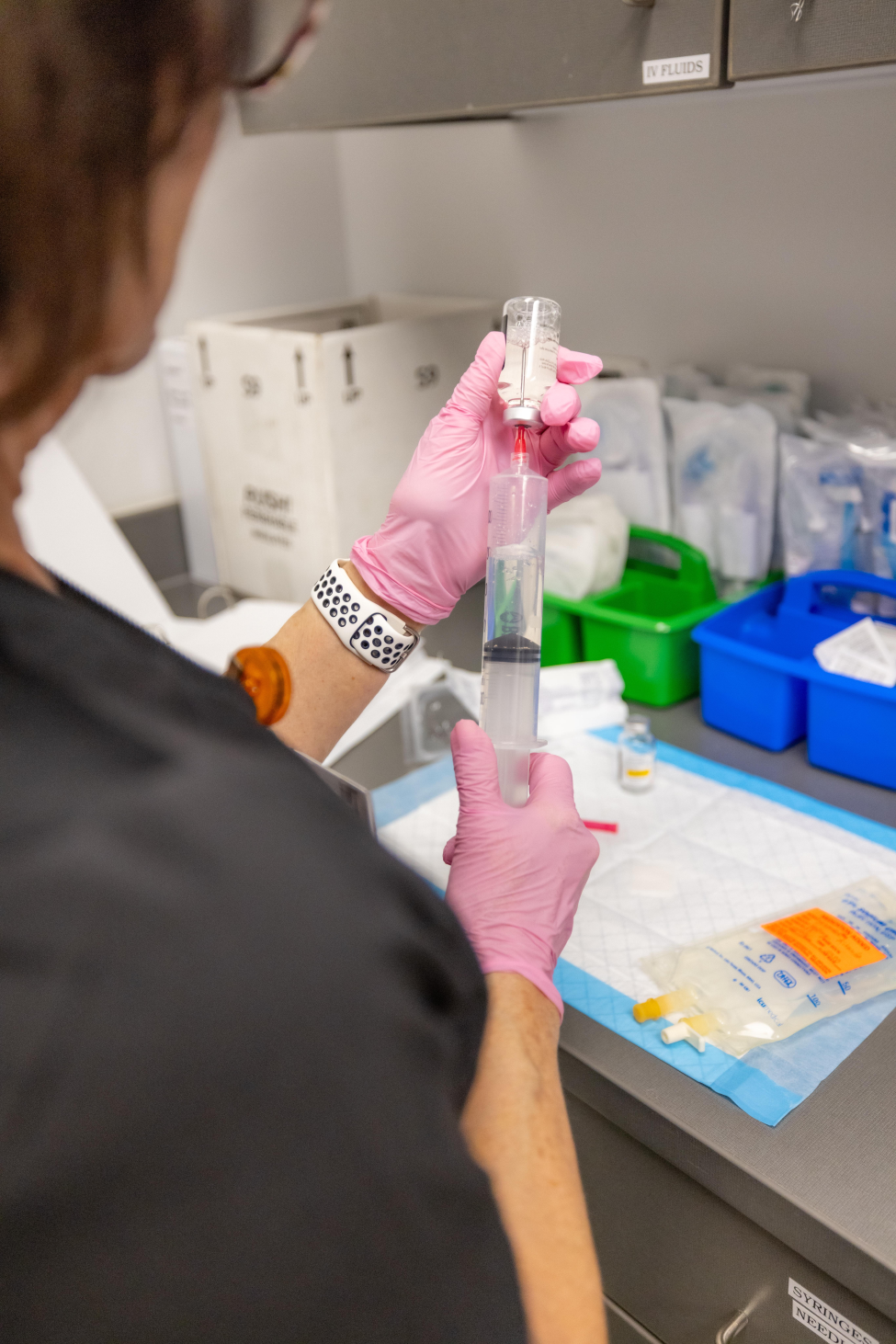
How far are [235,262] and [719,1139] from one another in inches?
72.3

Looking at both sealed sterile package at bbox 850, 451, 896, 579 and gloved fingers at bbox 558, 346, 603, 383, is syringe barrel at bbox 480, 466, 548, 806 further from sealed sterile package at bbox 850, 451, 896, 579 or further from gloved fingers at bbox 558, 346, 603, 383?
sealed sterile package at bbox 850, 451, 896, 579

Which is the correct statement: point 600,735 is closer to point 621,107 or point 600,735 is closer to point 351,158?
point 621,107

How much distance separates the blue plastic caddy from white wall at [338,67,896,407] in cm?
35

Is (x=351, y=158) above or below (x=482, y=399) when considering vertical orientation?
above

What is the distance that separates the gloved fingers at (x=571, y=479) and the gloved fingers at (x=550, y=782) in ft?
0.88

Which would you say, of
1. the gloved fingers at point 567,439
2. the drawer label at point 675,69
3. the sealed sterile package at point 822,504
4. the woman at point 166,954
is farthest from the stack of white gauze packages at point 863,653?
the woman at point 166,954

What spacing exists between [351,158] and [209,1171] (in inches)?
82.4

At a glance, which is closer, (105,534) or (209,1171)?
(209,1171)

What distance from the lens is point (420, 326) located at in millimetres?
1670

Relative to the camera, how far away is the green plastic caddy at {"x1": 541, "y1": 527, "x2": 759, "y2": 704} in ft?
4.36

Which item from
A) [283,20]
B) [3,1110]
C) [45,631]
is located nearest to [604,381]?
[283,20]

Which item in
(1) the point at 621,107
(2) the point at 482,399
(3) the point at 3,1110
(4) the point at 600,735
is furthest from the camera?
(1) the point at 621,107

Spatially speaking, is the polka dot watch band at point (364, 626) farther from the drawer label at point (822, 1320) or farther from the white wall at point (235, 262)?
the white wall at point (235, 262)

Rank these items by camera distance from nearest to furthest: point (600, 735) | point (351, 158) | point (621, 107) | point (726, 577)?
point (600, 735) < point (726, 577) < point (621, 107) < point (351, 158)
